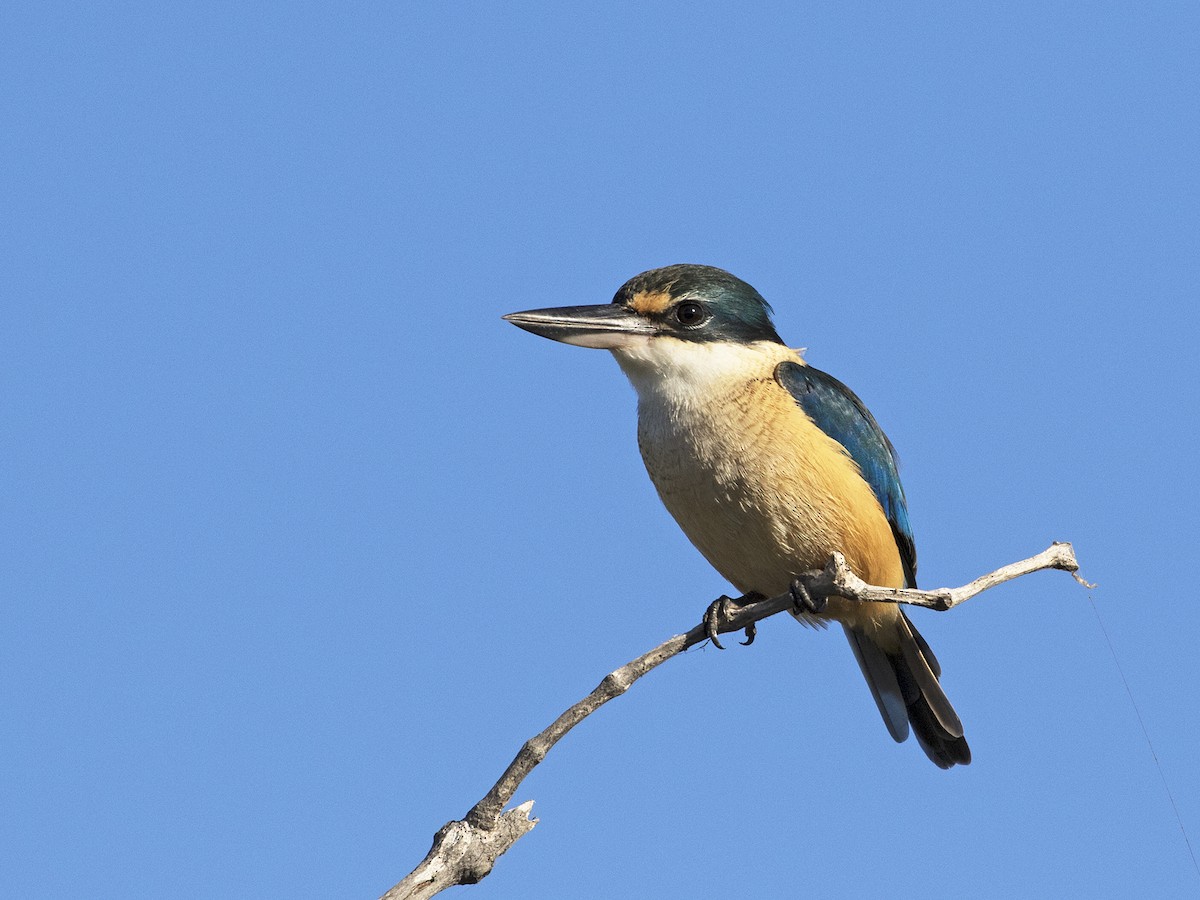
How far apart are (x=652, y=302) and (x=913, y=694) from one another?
2207mm

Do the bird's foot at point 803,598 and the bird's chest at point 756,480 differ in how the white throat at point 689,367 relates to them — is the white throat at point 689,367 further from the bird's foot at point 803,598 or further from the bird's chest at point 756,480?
the bird's foot at point 803,598

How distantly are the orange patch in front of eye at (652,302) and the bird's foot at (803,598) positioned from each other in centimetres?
129

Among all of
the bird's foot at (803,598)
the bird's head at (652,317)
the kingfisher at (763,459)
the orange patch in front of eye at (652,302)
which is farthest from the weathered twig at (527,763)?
the orange patch in front of eye at (652,302)

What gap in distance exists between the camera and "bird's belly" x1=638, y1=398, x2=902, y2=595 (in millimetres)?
5770

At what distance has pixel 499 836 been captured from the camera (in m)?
4.05

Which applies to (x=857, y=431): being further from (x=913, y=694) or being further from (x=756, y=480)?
(x=913, y=694)

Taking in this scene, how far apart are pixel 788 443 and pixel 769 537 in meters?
0.39

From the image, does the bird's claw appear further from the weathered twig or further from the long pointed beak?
the long pointed beak

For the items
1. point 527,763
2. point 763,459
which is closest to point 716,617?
point 763,459

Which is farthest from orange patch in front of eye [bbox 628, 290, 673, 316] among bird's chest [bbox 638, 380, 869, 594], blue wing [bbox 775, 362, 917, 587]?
blue wing [bbox 775, 362, 917, 587]

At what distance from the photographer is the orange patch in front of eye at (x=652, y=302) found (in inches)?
242

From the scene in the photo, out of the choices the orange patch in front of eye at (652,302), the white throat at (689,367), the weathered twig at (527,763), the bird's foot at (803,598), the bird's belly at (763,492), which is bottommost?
the weathered twig at (527,763)

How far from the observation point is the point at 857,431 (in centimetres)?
627

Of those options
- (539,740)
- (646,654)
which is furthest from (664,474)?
(539,740)
